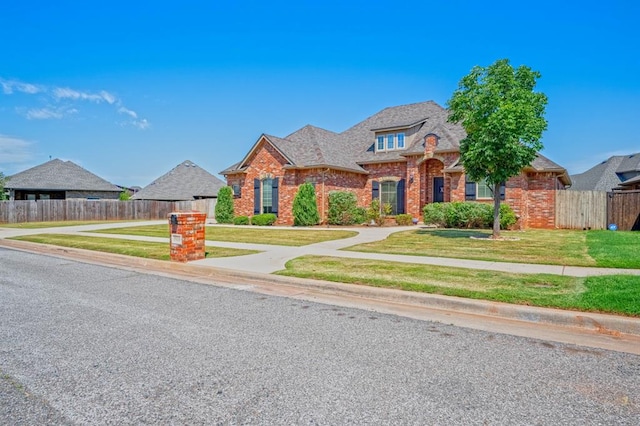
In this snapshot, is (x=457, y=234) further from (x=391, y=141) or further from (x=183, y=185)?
(x=183, y=185)

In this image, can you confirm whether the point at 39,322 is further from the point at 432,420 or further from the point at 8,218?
the point at 8,218

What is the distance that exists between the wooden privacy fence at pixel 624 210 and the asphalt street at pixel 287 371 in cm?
1816

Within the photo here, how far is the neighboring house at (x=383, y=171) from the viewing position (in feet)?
68.4

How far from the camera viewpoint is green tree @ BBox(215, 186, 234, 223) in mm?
26938

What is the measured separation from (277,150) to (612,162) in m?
36.2

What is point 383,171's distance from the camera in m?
25.3

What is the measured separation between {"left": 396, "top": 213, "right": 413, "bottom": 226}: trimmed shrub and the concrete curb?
593 inches

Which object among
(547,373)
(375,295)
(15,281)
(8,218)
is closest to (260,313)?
(375,295)

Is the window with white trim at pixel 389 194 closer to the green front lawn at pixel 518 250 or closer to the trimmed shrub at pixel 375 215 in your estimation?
the trimmed shrub at pixel 375 215

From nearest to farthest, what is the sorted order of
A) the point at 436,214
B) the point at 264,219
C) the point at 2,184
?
the point at 436,214 → the point at 264,219 → the point at 2,184

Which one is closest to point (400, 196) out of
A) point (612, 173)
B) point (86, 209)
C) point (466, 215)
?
point (466, 215)

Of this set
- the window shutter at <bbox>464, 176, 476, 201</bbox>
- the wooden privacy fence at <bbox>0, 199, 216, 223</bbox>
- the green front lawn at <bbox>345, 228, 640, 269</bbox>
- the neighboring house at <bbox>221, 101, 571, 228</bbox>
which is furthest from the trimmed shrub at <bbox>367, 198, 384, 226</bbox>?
the wooden privacy fence at <bbox>0, 199, 216, 223</bbox>

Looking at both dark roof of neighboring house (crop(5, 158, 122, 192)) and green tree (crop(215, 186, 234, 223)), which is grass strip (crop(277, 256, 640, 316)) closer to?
green tree (crop(215, 186, 234, 223))

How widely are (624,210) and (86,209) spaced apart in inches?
1459
